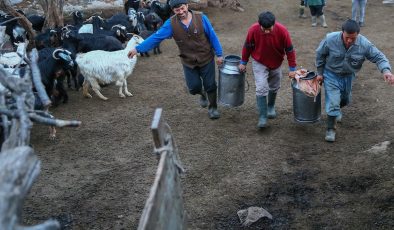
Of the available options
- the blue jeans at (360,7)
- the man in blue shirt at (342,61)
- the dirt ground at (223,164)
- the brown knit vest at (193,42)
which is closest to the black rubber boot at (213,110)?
the dirt ground at (223,164)

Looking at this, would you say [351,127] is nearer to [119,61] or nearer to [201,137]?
[201,137]

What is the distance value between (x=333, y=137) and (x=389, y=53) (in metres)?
4.41

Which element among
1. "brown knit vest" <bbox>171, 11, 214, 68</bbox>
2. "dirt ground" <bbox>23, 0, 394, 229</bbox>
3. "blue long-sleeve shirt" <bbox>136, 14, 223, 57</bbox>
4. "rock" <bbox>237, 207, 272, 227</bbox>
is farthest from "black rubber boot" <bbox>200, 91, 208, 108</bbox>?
"rock" <bbox>237, 207, 272, 227</bbox>

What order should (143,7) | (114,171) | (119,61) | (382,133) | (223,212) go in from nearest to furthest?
(223,212) → (114,171) → (382,133) → (119,61) → (143,7)

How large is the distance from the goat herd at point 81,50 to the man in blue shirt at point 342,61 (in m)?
3.39

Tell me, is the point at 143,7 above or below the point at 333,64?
below

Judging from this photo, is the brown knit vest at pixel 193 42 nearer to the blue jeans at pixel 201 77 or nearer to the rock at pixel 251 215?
the blue jeans at pixel 201 77

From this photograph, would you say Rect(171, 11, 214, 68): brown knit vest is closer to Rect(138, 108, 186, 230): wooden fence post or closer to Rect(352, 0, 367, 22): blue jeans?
Rect(138, 108, 186, 230): wooden fence post

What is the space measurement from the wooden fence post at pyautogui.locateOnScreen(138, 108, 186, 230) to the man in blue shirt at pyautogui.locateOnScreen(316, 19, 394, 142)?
3100 mm

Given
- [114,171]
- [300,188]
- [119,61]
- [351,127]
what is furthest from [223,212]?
[119,61]

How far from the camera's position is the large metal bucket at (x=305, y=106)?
20.6 ft

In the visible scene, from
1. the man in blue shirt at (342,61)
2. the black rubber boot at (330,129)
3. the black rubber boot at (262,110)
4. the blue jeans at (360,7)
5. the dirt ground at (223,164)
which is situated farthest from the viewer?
the blue jeans at (360,7)

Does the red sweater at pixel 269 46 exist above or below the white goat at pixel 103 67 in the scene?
above

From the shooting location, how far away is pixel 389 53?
32.3 ft
